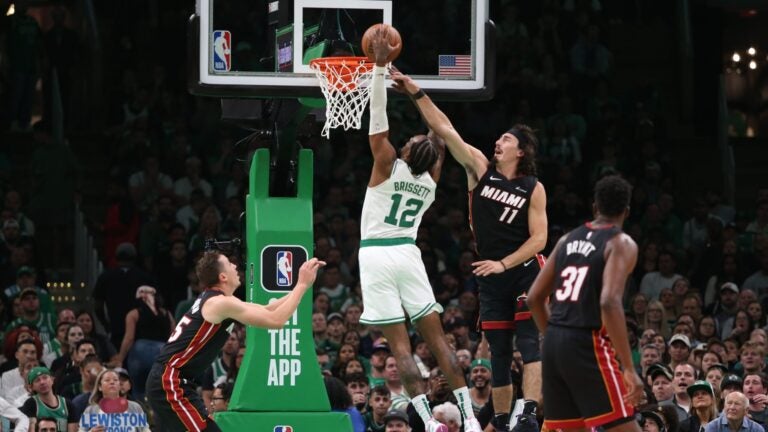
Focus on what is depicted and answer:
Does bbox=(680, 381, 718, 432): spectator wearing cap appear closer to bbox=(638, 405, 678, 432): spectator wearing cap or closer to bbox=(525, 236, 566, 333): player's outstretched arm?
bbox=(638, 405, 678, 432): spectator wearing cap

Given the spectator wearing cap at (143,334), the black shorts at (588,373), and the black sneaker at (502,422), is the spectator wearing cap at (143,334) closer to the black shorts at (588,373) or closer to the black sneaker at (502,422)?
the black sneaker at (502,422)

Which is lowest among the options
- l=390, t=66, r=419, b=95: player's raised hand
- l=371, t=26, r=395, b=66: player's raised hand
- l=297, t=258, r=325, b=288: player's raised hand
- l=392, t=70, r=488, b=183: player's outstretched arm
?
l=297, t=258, r=325, b=288: player's raised hand

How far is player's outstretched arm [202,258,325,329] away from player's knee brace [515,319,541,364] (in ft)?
5.58

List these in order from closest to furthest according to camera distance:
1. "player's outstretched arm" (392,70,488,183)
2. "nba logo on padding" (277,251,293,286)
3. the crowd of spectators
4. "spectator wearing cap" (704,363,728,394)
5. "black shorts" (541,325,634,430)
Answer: "black shorts" (541,325,634,430) < "player's outstretched arm" (392,70,488,183) < "nba logo on padding" (277,251,293,286) < "spectator wearing cap" (704,363,728,394) < the crowd of spectators

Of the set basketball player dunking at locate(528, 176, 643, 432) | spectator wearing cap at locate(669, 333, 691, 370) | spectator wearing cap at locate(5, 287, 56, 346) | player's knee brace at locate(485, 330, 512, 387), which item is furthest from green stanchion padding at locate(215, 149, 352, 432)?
spectator wearing cap at locate(5, 287, 56, 346)

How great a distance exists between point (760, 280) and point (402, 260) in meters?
9.85

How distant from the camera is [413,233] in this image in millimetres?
14055

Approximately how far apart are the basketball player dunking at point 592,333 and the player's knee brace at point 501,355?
219cm

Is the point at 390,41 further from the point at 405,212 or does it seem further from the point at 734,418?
the point at 734,418

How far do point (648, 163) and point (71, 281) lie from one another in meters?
8.61

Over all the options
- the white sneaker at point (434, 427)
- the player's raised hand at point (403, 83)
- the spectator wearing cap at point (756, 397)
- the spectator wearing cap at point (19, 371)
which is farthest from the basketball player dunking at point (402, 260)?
the spectator wearing cap at point (19, 371)

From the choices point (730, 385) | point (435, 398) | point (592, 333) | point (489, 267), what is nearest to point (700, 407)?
point (730, 385)

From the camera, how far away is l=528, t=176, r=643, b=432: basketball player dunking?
11.0 m

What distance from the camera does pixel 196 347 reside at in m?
13.4
